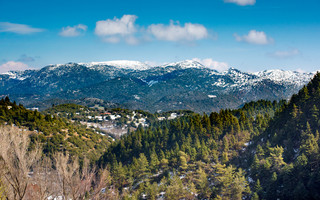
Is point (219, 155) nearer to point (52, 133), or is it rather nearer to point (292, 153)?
point (292, 153)

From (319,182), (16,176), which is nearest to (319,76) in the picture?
(319,182)

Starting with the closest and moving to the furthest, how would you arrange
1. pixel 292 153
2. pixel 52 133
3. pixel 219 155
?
1. pixel 292 153
2. pixel 219 155
3. pixel 52 133

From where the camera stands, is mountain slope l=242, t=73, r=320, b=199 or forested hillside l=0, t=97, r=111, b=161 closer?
mountain slope l=242, t=73, r=320, b=199

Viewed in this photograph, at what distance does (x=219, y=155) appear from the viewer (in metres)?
88.0

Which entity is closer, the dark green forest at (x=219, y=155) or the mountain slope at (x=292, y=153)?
the mountain slope at (x=292, y=153)

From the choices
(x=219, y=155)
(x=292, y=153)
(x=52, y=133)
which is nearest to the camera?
(x=292, y=153)

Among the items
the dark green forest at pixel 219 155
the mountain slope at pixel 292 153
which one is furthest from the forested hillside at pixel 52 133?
the mountain slope at pixel 292 153

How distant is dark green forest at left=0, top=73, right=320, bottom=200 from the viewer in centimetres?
6159

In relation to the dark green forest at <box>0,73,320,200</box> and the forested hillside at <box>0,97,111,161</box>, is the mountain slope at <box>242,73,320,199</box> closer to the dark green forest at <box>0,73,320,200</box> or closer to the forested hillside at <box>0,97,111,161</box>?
the dark green forest at <box>0,73,320,200</box>

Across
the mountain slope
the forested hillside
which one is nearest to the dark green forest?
the mountain slope

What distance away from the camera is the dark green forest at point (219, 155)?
61.6 metres

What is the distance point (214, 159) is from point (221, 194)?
61.1 feet

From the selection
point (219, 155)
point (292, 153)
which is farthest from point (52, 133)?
point (292, 153)

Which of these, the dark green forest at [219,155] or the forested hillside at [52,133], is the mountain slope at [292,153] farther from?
the forested hillside at [52,133]
